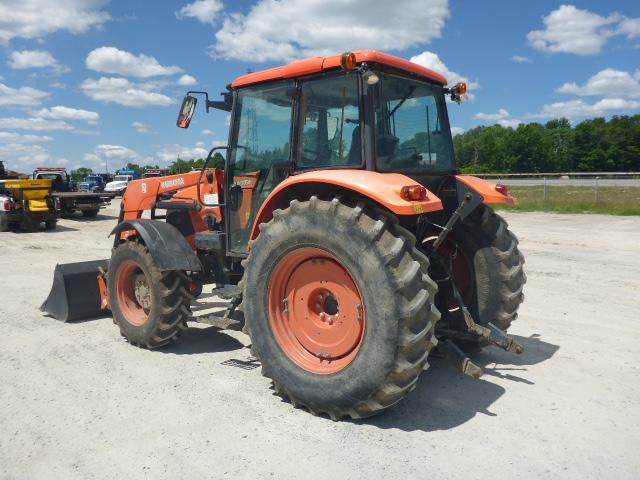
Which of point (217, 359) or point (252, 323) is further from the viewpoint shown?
point (217, 359)

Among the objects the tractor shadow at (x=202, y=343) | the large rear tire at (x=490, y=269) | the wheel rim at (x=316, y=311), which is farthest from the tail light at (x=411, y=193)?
the tractor shadow at (x=202, y=343)

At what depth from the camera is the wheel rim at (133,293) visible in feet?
18.2

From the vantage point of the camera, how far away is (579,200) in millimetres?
21891

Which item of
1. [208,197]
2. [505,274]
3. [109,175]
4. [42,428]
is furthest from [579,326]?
[109,175]

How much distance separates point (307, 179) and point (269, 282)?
2.79ft

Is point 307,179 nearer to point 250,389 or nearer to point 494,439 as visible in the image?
point 250,389

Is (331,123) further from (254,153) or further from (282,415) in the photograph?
(282,415)

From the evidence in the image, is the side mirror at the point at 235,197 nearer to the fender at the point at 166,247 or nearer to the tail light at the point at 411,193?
the fender at the point at 166,247

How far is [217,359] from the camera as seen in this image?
5.15 metres

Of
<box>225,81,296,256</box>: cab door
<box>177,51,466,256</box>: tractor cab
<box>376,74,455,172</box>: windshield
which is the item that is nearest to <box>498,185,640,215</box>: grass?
<box>376,74,455,172</box>: windshield

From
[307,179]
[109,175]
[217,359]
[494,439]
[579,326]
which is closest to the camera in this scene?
[494,439]

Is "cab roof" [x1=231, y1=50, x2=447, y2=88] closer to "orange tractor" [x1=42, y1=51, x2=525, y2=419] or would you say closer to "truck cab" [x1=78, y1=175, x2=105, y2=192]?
"orange tractor" [x1=42, y1=51, x2=525, y2=419]

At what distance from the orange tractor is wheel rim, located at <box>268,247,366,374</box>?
11 millimetres

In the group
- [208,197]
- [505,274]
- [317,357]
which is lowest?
[317,357]
